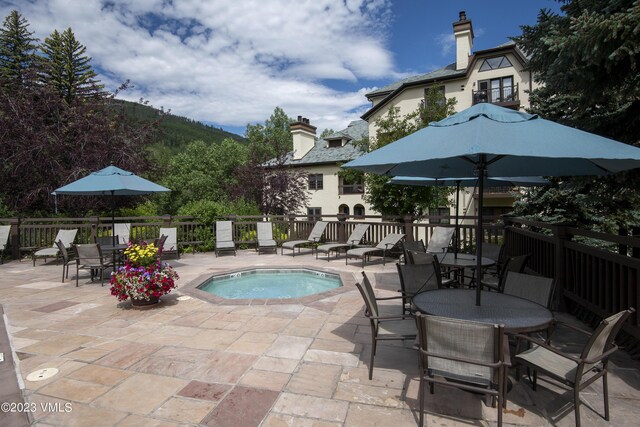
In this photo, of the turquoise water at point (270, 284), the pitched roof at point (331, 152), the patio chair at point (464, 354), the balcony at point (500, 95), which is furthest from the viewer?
the pitched roof at point (331, 152)

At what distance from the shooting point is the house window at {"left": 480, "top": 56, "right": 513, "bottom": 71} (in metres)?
20.2

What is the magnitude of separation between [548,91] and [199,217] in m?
8.95

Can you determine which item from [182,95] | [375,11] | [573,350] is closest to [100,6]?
[375,11]

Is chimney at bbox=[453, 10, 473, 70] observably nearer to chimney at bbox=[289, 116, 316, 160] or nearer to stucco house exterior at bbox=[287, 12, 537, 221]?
stucco house exterior at bbox=[287, 12, 537, 221]

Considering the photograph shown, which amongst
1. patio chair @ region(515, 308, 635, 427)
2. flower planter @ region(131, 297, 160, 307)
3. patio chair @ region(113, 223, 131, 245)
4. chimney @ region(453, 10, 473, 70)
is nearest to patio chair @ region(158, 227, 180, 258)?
patio chair @ region(113, 223, 131, 245)

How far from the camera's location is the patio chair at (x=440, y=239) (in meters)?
7.05

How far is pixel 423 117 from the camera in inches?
542

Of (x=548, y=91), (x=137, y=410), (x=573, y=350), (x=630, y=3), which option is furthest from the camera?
(x=548, y=91)

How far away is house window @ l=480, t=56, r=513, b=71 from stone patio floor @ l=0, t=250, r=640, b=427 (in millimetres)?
20401

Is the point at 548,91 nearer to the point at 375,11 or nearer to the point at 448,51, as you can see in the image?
the point at 375,11

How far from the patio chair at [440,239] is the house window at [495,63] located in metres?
17.7

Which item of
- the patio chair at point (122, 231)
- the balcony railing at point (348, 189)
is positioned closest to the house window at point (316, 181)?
the balcony railing at point (348, 189)

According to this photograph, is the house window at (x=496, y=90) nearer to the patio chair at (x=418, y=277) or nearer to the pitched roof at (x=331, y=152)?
the pitched roof at (x=331, y=152)

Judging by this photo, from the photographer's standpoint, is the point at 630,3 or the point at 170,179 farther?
the point at 170,179
